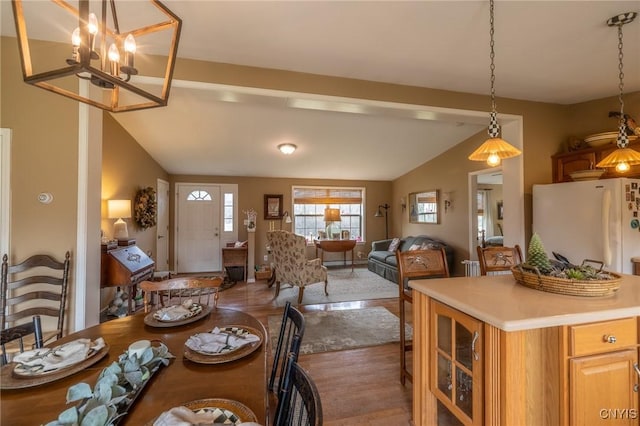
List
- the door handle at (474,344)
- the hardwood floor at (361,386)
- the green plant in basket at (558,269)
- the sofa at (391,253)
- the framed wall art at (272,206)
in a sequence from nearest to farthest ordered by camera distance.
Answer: the door handle at (474,344) < the green plant in basket at (558,269) < the hardwood floor at (361,386) < the sofa at (391,253) < the framed wall art at (272,206)

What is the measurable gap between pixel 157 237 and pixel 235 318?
4.39 metres

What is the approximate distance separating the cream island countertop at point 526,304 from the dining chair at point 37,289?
2.49 metres

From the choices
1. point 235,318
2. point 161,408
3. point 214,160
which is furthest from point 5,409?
point 214,160

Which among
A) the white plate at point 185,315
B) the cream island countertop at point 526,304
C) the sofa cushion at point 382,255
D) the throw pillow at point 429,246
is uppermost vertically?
the cream island countertop at point 526,304

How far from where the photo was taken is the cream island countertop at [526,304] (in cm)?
108

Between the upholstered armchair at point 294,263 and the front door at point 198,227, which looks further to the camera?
the front door at point 198,227

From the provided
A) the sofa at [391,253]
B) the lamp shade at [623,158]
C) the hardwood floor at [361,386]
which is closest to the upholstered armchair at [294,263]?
the hardwood floor at [361,386]

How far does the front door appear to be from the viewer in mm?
5926

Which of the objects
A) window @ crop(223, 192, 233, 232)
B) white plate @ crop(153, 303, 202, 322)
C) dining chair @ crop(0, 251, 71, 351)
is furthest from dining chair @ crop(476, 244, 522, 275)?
window @ crop(223, 192, 233, 232)

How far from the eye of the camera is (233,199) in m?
6.17

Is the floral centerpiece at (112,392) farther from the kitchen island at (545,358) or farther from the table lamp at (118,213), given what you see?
the table lamp at (118,213)

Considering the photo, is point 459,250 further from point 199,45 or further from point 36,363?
point 36,363

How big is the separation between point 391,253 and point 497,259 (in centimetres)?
356

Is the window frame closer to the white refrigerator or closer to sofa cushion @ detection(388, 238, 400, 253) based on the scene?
sofa cushion @ detection(388, 238, 400, 253)
